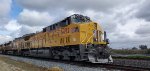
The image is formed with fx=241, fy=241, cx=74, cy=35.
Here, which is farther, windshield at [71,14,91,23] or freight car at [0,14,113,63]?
windshield at [71,14,91,23]

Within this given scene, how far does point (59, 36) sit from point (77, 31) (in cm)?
375

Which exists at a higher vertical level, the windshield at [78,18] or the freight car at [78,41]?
the windshield at [78,18]

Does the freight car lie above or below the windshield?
below

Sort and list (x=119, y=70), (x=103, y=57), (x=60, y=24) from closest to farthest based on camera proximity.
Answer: (x=119, y=70) → (x=103, y=57) → (x=60, y=24)

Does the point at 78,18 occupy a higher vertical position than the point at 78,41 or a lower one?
higher

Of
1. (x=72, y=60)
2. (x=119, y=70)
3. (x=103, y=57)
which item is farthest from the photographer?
(x=72, y=60)

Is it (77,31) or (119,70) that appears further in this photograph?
(77,31)

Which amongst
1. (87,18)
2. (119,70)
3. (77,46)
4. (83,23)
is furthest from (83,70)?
(87,18)

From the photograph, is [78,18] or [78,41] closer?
[78,41]

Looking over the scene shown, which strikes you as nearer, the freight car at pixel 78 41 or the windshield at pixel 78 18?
the freight car at pixel 78 41

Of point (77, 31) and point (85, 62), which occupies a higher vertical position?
point (77, 31)

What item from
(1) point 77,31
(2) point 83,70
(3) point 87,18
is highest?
(3) point 87,18

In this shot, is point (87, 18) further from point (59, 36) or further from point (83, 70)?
point (83, 70)

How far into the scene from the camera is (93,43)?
1978cm
